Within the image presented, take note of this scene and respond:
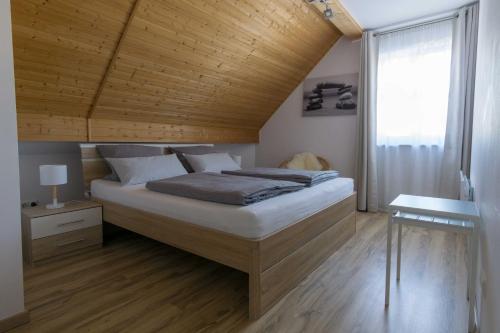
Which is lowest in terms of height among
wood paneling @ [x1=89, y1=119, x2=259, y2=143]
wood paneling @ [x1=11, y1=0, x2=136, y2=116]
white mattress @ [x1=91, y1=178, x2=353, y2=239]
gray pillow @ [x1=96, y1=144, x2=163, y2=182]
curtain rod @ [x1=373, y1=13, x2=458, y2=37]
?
white mattress @ [x1=91, y1=178, x2=353, y2=239]

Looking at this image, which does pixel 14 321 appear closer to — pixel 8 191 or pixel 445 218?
pixel 8 191

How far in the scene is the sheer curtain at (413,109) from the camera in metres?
3.45

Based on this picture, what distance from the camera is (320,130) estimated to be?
445 centimetres

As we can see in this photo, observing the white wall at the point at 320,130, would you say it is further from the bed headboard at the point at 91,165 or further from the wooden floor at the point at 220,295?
the bed headboard at the point at 91,165

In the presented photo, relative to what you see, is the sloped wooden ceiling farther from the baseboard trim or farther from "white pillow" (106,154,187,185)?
the baseboard trim

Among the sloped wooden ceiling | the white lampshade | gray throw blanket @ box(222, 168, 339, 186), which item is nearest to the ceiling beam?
the sloped wooden ceiling

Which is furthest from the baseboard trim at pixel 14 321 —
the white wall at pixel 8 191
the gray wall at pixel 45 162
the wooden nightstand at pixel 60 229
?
the gray wall at pixel 45 162

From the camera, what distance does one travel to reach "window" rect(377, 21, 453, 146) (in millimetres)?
3434

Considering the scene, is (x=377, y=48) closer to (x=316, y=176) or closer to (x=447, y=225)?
(x=316, y=176)

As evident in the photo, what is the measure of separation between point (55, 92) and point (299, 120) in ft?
10.8

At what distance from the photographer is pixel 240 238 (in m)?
1.65

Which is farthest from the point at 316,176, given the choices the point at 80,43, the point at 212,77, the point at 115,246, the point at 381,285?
the point at 80,43

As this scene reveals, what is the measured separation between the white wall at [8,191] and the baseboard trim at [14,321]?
0.02 meters

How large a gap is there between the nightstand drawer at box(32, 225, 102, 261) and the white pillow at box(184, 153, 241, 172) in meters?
1.17
